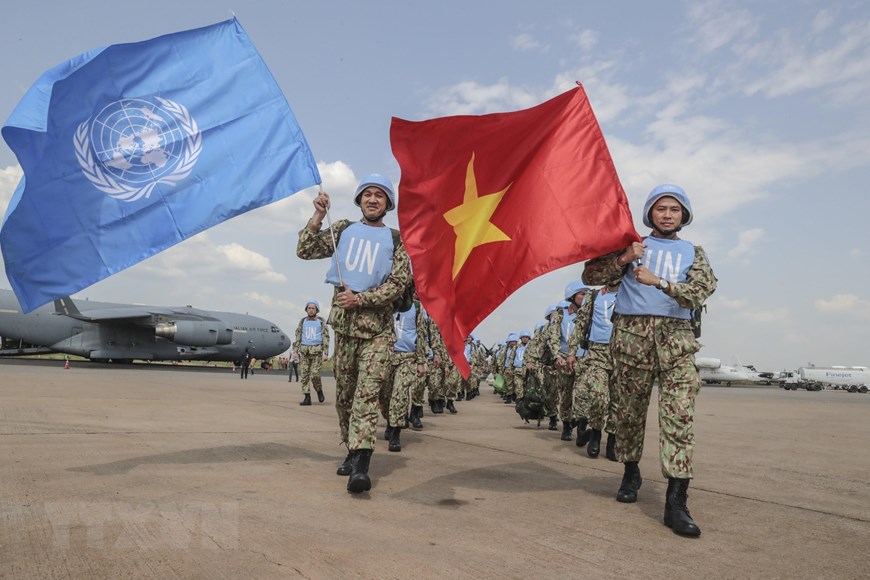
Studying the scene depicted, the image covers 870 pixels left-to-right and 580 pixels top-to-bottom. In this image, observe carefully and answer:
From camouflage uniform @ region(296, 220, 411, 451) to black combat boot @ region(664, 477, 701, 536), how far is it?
6.60ft

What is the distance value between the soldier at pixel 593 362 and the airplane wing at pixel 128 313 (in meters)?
28.6

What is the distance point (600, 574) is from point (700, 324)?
2275 mm

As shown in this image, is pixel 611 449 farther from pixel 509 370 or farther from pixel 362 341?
pixel 509 370

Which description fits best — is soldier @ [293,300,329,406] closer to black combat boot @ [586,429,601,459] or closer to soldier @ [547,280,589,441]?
soldier @ [547,280,589,441]

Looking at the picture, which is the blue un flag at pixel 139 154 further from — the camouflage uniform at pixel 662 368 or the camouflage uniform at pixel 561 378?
the camouflage uniform at pixel 561 378

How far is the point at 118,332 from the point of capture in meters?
33.2

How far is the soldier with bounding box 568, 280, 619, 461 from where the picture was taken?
7.06m

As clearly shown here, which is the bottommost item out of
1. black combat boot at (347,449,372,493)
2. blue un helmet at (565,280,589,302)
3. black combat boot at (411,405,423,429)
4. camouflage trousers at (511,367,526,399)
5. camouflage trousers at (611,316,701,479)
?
black combat boot at (411,405,423,429)

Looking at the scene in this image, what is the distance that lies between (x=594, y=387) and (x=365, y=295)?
361cm

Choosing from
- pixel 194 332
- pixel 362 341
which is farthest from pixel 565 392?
pixel 194 332

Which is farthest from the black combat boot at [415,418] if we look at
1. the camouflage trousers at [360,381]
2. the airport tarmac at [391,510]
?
the camouflage trousers at [360,381]

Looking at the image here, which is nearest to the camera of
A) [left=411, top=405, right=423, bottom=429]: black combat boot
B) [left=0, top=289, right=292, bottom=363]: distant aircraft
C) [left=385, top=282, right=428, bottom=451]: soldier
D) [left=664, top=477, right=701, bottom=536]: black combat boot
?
[left=664, top=477, right=701, bottom=536]: black combat boot

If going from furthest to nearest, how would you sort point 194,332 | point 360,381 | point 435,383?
point 194,332, point 435,383, point 360,381

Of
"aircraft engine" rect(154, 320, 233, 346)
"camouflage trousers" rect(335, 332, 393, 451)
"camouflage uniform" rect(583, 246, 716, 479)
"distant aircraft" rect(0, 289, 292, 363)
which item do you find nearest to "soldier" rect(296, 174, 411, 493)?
"camouflage trousers" rect(335, 332, 393, 451)
